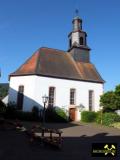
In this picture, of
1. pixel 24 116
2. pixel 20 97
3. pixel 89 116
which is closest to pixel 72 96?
pixel 89 116

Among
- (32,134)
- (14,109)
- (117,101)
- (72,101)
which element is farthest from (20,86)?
(32,134)

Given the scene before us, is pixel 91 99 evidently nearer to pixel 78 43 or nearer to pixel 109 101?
pixel 109 101

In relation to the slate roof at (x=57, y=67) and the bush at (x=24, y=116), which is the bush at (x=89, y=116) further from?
the bush at (x=24, y=116)

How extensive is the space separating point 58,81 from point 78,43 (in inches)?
355

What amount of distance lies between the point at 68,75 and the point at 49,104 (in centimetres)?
520

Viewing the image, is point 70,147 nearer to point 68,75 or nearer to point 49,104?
point 49,104

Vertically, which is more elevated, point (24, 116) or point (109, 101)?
point (109, 101)

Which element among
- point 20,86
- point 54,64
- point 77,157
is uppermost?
point 54,64

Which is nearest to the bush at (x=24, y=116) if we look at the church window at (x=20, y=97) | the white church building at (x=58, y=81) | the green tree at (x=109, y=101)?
the white church building at (x=58, y=81)

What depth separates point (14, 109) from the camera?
96.7ft

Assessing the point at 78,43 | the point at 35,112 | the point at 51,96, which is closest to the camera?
the point at 35,112

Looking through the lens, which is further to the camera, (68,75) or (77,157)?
(68,75)

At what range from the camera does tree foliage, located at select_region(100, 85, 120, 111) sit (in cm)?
2952

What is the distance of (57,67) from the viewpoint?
1316 inches
